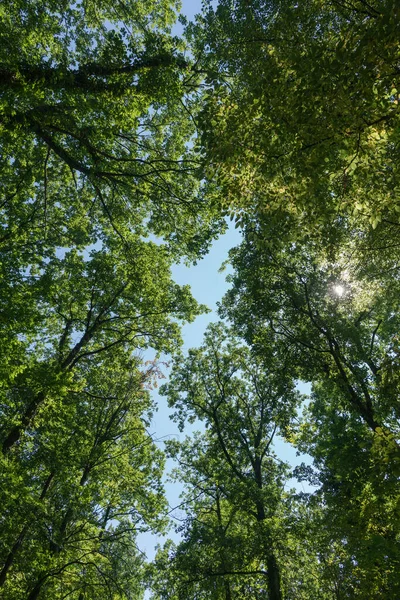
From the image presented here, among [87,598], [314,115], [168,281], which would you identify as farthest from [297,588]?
[314,115]

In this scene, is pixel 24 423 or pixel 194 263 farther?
pixel 194 263

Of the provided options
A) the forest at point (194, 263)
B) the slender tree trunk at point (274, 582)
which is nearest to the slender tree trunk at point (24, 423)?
the forest at point (194, 263)

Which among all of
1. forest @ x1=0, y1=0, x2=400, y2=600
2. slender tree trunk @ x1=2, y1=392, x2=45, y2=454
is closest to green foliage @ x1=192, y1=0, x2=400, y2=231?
forest @ x1=0, y1=0, x2=400, y2=600

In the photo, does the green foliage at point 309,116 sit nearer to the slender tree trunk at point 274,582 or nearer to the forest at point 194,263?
the forest at point 194,263

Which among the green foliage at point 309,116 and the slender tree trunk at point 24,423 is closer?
the green foliage at point 309,116

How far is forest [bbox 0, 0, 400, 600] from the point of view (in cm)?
493

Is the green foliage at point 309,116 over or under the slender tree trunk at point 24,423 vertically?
over

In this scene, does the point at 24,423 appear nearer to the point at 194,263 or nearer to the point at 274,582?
the point at 194,263

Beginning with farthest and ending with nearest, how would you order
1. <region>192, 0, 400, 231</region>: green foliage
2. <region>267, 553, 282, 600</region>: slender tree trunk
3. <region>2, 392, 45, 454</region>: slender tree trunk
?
1. <region>267, 553, 282, 600</region>: slender tree trunk
2. <region>2, 392, 45, 454</region>: slender tree trunk
3. <region>192, 0, 400, 231</region>: green foliage

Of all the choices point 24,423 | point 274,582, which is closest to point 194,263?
point 24,423

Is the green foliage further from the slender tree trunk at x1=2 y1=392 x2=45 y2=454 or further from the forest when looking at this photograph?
the slender tree trunk at x1=2 y1=392 x2=45 y2=454

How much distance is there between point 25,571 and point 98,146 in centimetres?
1083

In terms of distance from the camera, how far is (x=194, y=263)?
1202 cm

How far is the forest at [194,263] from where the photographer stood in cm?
493
